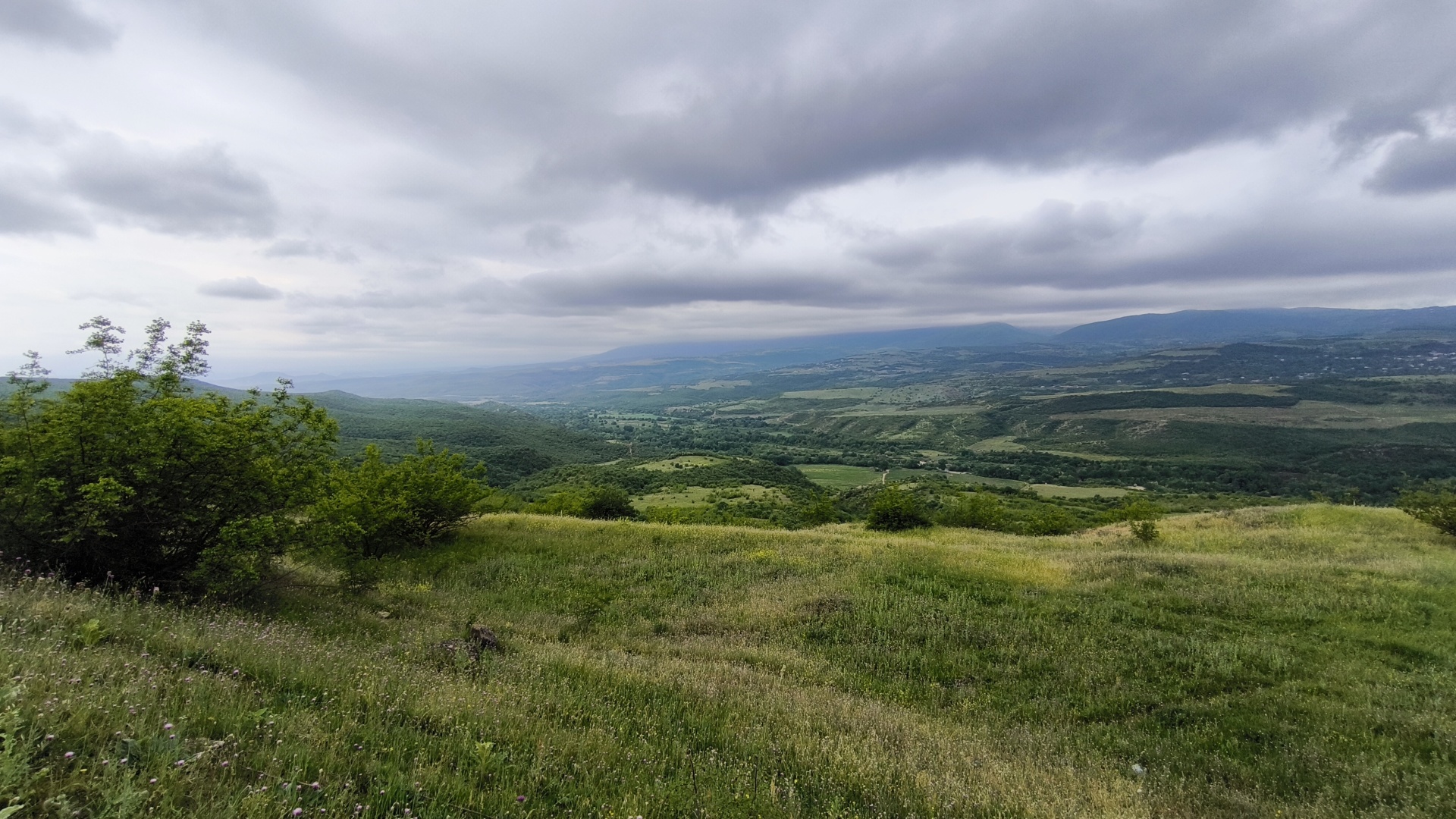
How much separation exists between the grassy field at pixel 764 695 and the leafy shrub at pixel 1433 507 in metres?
5.29

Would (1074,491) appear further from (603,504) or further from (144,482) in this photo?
(144,482)

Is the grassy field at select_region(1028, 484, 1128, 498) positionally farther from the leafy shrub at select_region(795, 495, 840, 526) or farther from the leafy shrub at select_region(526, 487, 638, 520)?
the leafy shrub at select_region(526, 487, 638, 520)

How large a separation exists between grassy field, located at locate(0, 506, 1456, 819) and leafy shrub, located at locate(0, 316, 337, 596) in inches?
44.8


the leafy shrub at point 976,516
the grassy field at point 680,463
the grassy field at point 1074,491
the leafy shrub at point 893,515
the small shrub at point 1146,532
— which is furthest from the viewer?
the grassy field at point 680,463

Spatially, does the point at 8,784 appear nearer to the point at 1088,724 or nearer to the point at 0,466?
the point at 0,466

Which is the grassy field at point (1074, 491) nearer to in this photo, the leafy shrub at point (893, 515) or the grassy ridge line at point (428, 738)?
the leafy shrub at point (893, 515)

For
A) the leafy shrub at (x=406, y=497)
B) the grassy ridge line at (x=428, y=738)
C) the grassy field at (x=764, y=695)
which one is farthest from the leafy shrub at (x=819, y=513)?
the grassy ridge line at (x=428, y=738)

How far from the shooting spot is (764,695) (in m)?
7.80

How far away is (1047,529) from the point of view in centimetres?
3816

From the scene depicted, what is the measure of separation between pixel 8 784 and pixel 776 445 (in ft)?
573

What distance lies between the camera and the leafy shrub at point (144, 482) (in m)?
8.00

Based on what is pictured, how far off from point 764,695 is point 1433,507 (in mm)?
26259

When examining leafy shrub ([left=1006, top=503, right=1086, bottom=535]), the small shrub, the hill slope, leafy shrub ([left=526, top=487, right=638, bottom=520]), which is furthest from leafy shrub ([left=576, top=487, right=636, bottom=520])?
the hill slope

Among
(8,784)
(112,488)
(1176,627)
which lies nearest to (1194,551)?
(1176,627)
